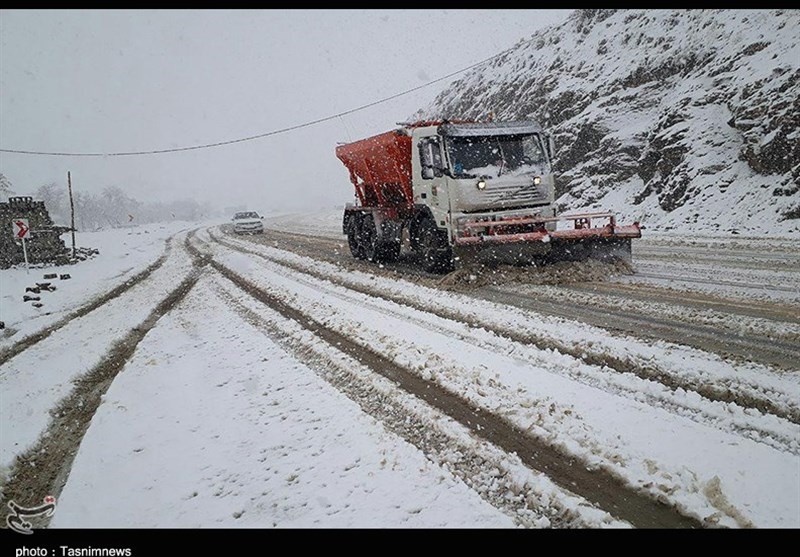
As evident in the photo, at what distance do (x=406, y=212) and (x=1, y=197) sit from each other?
59.6 metres

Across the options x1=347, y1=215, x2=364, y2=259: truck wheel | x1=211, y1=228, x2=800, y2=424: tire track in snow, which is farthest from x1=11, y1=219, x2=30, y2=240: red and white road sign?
x1=211, y1=228, x2=800, y2=424: tire track in snow

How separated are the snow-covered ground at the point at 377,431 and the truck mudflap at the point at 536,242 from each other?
219 centimetres

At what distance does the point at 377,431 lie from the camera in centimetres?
338

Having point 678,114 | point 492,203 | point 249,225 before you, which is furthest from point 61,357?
point 678,114

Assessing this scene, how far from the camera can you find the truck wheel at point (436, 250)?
905cm

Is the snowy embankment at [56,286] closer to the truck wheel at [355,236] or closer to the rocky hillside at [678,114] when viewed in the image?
the truck wheel at [355,236]

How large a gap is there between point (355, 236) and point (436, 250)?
186 inches

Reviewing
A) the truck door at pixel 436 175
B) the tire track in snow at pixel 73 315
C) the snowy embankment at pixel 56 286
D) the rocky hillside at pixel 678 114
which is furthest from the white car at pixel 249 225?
the truck door at pixel 436 175

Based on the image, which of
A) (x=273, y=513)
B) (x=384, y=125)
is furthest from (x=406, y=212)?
(x=384, y=125)

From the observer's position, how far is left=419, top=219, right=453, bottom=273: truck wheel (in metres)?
9.05

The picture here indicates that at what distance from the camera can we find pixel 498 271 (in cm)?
859

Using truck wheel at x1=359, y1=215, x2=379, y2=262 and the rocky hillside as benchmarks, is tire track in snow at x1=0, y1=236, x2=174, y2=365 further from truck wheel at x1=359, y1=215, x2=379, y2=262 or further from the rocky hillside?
the rocky hillside

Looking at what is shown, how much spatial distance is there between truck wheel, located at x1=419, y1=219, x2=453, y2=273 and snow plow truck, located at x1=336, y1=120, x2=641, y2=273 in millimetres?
21

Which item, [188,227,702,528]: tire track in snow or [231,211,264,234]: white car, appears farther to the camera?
[231,211,264,234]: white car
